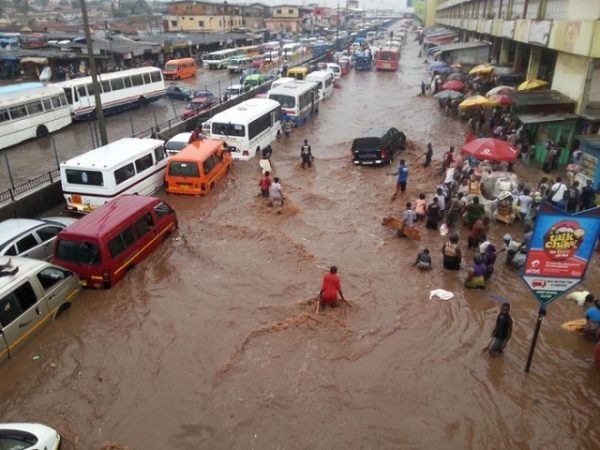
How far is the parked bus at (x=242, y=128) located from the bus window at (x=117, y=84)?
10.1 meters

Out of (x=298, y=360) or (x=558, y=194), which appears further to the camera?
(x=558, y=194)

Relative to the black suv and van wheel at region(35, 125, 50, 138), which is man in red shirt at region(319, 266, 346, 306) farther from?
van wheel at region(35, 125, 50, 138)

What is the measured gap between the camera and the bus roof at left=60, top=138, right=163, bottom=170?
527 inches

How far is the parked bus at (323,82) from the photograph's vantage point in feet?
110

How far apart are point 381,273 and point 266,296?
2934 mm

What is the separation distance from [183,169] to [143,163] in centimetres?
135

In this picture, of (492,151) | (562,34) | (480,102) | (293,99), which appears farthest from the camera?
(293,99)

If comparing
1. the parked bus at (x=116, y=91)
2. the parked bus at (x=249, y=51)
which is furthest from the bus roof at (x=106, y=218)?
the parked bus at (x=249, y=51)

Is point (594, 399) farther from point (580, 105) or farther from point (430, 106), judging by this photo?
point (430, 106)

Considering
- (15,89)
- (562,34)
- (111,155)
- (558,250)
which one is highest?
(562,34)

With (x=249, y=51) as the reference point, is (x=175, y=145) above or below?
below

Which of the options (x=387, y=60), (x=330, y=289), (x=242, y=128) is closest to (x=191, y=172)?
(x=242, y=128)

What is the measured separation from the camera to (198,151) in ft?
54.0

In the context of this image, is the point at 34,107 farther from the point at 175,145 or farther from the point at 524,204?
the point at 524,204
